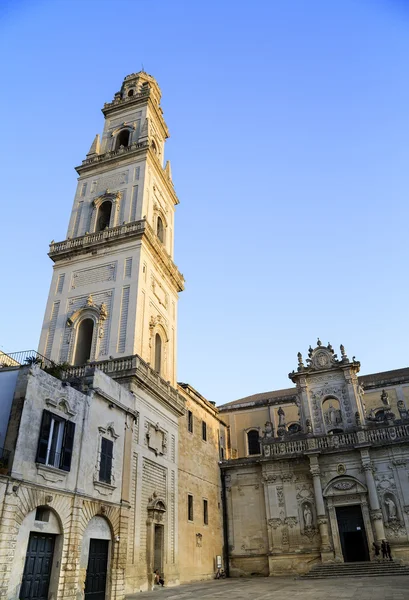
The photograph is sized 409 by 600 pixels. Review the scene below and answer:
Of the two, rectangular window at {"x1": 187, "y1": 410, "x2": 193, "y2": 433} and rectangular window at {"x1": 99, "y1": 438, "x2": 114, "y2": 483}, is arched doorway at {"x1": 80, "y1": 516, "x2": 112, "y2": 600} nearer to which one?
rectangular window at {"x1": 99, "y1": 438, "x2": 114, "y2": 483}

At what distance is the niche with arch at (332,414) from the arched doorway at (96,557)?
1916 cm

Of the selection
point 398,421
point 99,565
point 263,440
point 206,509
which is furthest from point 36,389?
point 398,421

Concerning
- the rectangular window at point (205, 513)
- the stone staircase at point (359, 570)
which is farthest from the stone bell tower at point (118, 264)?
the stone staircase at point (359, 570)

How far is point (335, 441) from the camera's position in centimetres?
2922

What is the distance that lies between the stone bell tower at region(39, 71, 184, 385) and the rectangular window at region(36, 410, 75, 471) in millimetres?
8269

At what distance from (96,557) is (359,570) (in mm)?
15873

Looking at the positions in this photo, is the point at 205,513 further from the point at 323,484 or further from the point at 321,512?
the point at 323,484

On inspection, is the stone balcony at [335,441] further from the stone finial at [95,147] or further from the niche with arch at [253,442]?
the stone finial at [95,147]

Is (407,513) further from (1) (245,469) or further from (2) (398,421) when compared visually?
(1) (245,469)

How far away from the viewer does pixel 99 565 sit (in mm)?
14992

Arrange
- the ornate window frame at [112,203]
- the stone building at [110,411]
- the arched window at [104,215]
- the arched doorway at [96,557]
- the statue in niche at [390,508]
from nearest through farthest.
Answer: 1. the stone building at [110,411]
2. the arched doorway at [96,557]
3. the statue in niche at [390,508]
4. the ornate window frame at [112,203]
5. the arched window at [104,215]

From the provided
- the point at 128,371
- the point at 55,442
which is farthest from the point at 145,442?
the point at 55,442

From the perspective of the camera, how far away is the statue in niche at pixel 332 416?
31.2 meters

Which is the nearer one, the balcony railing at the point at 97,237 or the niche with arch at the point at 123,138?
the balcony railing at the point at 97,237
